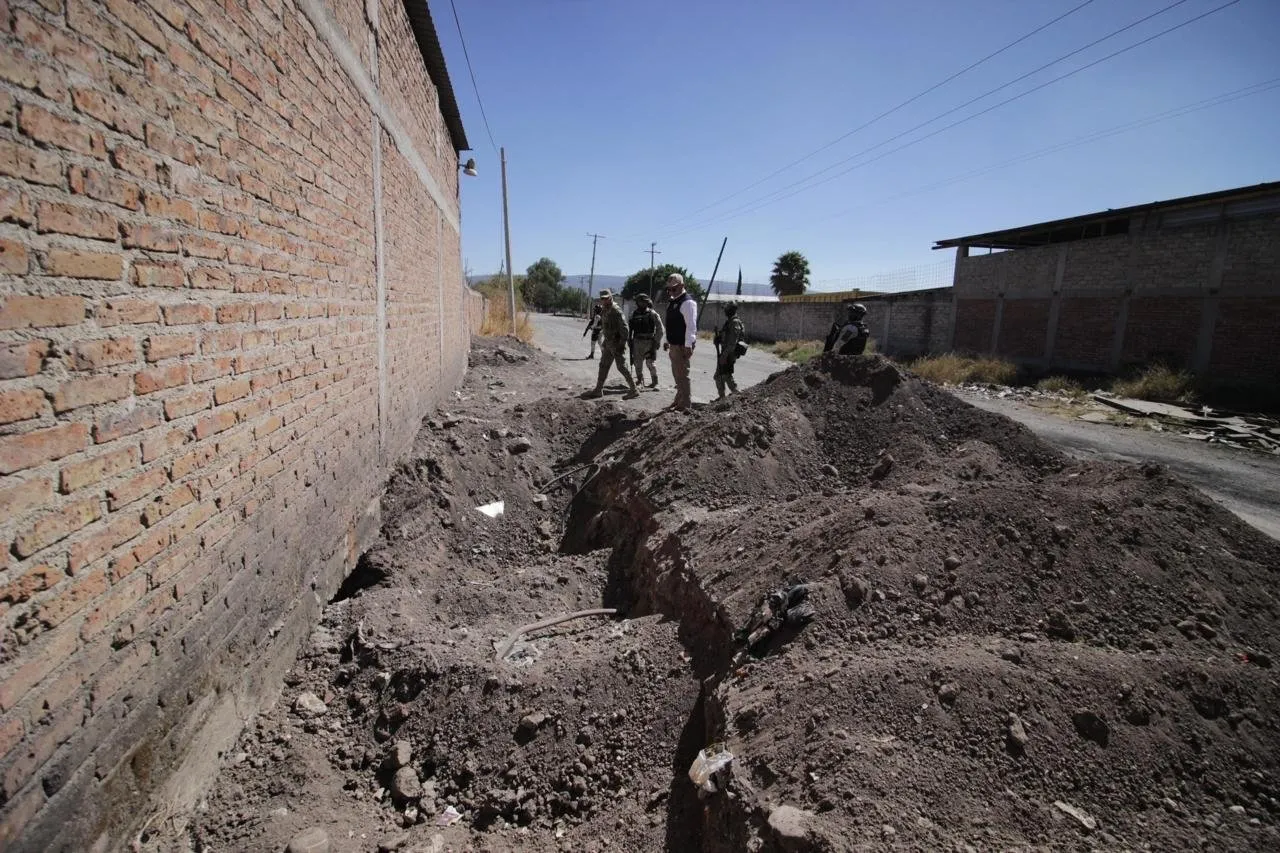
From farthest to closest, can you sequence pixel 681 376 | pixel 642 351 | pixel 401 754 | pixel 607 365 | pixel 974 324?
pixel 974 324 < pixel 642 351 < pixel 607 365 < pixel 681 376 < pixel 401 754

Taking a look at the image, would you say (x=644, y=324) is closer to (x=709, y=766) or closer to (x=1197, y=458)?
Result: (x=1197, y=458)

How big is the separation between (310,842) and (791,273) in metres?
49.1

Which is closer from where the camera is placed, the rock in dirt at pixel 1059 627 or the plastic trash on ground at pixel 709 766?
the plastic trash on ground at pixel 709 766

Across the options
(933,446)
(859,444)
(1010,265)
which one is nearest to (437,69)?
(859,444)

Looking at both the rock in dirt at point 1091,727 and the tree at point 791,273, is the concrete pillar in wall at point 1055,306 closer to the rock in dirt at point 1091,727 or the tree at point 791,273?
the rock in dirt at point 1091,727

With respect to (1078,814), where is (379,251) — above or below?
above

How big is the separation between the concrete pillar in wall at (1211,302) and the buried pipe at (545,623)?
15.1 metres

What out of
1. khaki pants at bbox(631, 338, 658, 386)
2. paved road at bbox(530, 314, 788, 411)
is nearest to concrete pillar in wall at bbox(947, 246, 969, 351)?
paved road at bbox(530, 314, 788, 411)

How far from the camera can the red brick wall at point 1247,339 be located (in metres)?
11.7

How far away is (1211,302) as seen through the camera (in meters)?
12.7

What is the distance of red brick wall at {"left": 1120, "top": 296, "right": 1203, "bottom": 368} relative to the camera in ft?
42.9

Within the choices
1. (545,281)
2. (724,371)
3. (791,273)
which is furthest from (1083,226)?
(545,281)

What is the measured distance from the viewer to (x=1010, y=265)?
17.4 metres

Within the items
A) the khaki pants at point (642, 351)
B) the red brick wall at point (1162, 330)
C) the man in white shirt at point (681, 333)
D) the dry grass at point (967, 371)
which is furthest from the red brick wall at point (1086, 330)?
the man in white shirt at point (681, 333)
